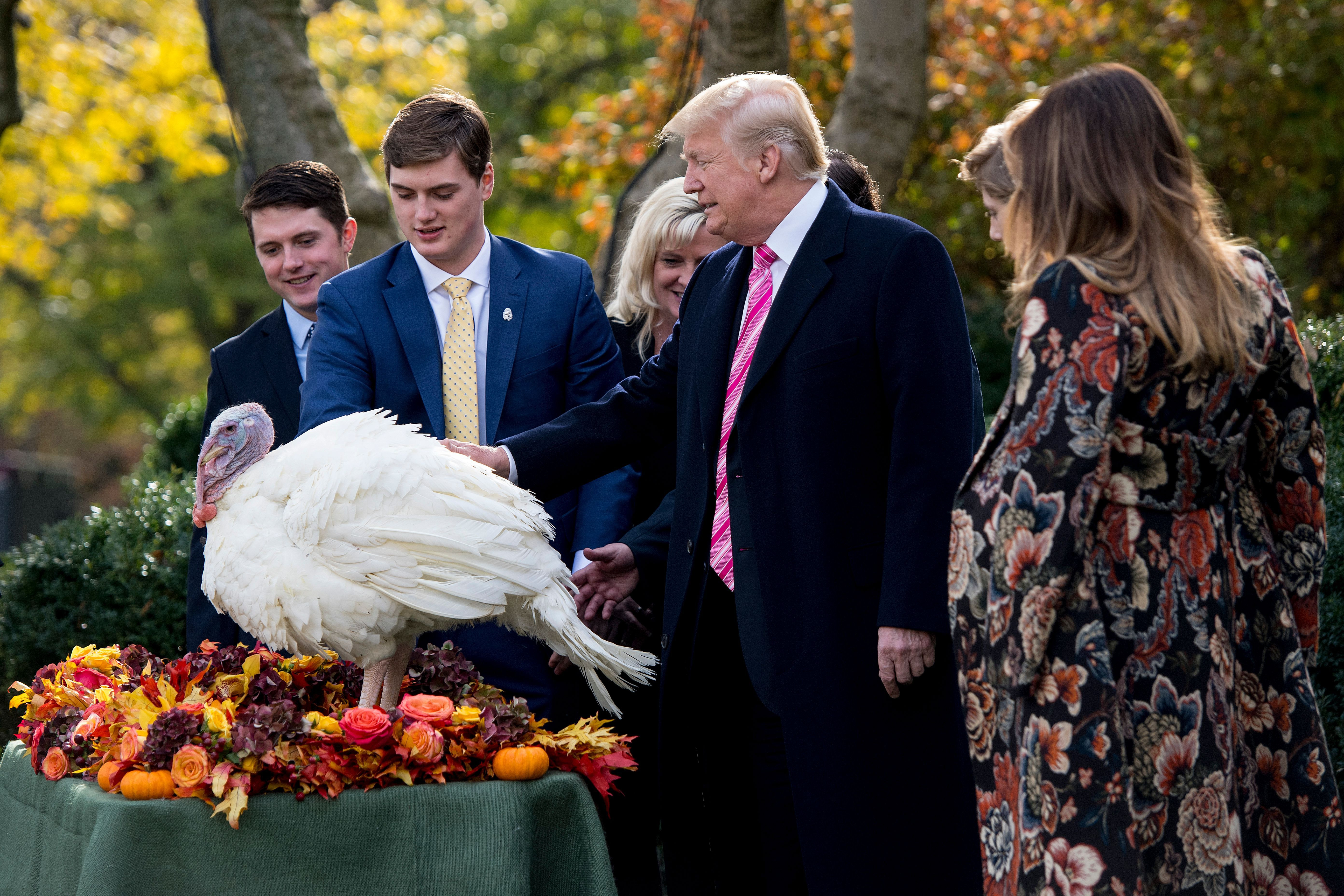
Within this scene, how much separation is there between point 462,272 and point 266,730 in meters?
1.53

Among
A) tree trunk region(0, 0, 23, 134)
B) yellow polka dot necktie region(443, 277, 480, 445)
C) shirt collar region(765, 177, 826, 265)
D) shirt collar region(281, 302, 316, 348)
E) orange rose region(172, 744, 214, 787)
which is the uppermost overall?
tree trunk region(0, 0, 23, 134)

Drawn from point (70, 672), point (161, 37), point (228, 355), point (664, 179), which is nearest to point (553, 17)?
point (161, 37)

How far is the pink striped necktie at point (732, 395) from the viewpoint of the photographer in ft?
10.6

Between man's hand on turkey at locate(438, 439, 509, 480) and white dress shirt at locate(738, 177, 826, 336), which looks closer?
white dress shirt at locate(738, 177, 826, 336)

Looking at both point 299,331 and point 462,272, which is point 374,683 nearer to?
point 462,272

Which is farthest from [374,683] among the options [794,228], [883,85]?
[883,85]

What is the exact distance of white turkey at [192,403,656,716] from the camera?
113 inches

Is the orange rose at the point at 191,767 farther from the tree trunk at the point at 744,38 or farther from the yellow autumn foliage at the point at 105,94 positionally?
the yellow autumn foliage at the point at 105,94

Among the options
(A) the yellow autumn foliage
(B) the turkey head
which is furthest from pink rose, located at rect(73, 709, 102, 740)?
(A) the yellow autumn foliage

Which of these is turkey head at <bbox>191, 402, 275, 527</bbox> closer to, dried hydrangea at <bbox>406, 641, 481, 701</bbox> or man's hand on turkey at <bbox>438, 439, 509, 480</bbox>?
man's hand on turkey at <bbox>438, 439, 509, 480</bbox>

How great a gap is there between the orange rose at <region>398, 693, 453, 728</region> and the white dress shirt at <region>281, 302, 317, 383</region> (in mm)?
1800

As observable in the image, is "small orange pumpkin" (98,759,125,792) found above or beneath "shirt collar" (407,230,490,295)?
beneath

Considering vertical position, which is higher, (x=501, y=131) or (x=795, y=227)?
(x=501, y=131)

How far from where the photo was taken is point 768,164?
3.18 m
